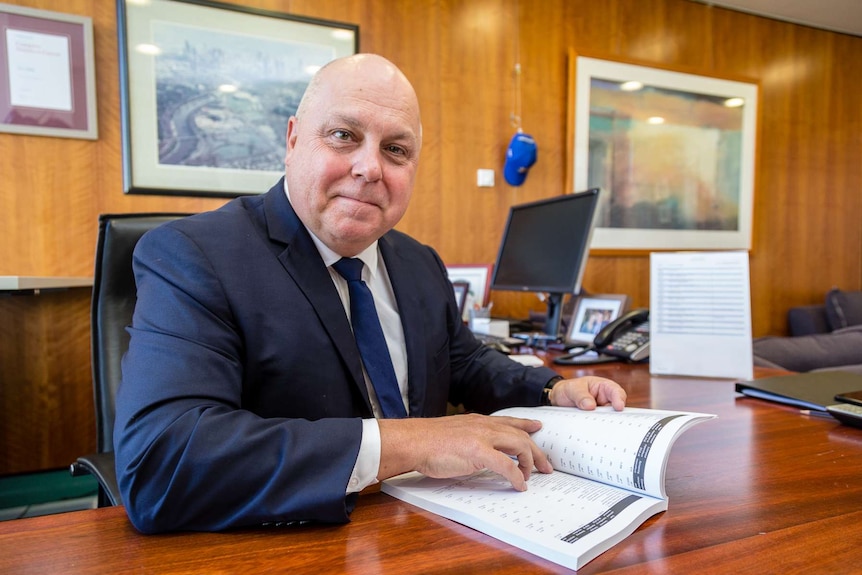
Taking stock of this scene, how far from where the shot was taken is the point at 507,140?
Result: 322cm

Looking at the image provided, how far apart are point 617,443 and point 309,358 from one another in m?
0.50

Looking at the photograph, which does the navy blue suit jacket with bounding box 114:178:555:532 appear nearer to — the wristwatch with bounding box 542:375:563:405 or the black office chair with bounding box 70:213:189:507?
the wristwatch with bounding box 542:375:563:405

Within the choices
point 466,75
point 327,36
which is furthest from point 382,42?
point 466,75

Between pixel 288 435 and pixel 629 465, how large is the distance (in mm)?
427

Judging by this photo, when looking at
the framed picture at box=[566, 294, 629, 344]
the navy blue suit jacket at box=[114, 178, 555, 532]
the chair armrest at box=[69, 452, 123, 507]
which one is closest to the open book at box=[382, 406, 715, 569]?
the navy blue suit jacket at box=[114, 178, 555, 532]

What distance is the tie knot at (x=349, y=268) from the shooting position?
1.09 m

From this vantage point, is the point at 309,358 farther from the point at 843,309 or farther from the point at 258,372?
the point at 843,309

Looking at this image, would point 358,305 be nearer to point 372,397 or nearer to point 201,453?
point 372,397

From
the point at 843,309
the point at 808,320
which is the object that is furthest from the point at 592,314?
the point at 843,309

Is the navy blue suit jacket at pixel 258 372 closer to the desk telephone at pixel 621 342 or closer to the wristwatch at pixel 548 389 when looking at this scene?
the wristwatch at pixel 548 389

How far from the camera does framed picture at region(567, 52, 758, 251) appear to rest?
338 cm

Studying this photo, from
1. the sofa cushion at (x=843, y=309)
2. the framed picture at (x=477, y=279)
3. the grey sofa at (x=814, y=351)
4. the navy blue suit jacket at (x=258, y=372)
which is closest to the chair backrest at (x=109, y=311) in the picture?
the navy blue suit jacket at (x=258, y=372)

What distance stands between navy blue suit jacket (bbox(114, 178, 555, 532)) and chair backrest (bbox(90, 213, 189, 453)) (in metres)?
0.35

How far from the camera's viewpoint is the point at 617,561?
0.55 m
